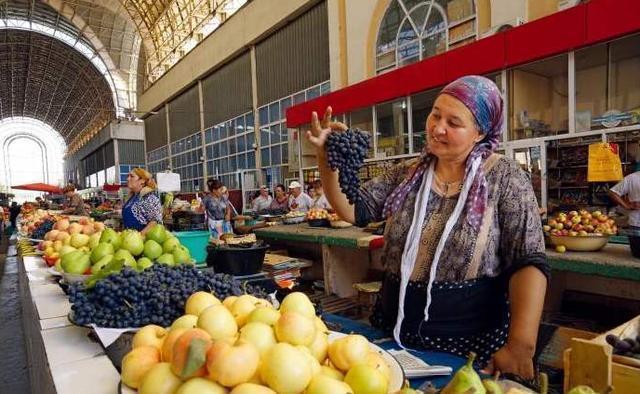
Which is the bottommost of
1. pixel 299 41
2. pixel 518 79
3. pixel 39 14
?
pixel 518 79

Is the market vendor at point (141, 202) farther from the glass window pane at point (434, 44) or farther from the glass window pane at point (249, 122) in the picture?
the glass window pane at point (249, 122)

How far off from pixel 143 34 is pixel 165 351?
30259mm

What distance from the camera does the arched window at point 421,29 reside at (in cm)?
793

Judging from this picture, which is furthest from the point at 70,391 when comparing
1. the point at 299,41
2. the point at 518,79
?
the point at 299,41

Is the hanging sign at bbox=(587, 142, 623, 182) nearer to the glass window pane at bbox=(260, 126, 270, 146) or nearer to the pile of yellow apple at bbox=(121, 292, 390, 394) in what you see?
the pile of yellow apple at bbox=(121, 292, 390, 394)

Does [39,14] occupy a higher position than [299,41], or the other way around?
[39,14]

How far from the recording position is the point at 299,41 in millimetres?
13008

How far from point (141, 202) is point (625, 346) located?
4.61 m

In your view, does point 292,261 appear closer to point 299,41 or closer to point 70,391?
point 70,391

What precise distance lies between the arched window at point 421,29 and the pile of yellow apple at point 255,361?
26.6ft

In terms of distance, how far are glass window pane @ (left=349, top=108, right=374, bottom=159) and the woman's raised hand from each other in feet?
25.7

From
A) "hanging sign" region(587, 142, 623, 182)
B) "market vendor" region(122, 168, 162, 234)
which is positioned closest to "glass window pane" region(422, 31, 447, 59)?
"hanging sign" region(587, 142, 623, 182)

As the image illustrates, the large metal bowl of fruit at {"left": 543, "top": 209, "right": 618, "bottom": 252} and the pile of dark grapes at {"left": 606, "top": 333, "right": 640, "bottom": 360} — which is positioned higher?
the large metal bowl of fruit at {"left": 543, "top": 209, "right": 618, "bottom": 252}

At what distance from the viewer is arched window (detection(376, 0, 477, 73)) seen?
7.93 meters
